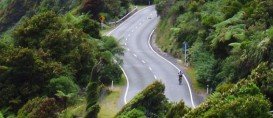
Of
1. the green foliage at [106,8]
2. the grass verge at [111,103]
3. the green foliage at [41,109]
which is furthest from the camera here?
the green foliage at [106,8]

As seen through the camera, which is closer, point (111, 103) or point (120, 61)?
point (111, 103)

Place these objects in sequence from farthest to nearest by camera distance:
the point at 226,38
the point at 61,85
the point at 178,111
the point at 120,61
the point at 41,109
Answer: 1. the point at 120,61
2. the point at 226,38
3. the point at 61,85
4. the point at 41,109
5. the point at 178,111

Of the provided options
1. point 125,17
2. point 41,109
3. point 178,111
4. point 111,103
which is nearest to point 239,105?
point 178,111

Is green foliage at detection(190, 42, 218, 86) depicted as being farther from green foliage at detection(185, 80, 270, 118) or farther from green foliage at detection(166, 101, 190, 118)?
green foliage at detection(185, 80, 270, 118)

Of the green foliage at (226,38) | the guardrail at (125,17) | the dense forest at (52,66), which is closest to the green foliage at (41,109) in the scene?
the dense forest at (52,66)

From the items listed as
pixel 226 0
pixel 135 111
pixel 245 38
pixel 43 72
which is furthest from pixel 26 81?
pixel 226 0

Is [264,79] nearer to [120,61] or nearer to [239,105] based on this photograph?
[239,105]

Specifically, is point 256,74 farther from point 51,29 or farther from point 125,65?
point 125,65

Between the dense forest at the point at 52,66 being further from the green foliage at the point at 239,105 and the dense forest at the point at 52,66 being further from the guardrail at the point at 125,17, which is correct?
the guardrail at the point at 125,17
